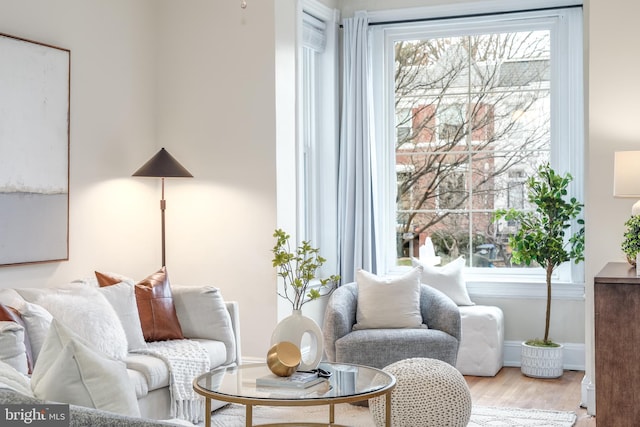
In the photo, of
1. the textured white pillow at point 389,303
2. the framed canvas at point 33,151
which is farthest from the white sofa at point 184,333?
the textured white pillow at point 389,303

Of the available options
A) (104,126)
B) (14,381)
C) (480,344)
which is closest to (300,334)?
(14,381)

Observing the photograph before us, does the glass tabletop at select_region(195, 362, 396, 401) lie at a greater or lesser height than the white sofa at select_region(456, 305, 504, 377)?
greater

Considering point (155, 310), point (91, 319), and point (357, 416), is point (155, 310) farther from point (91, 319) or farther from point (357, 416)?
point (357, 416)

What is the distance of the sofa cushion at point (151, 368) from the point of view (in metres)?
4.18

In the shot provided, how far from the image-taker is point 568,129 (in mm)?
6180

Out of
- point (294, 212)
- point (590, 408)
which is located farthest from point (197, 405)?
point (590, 408)

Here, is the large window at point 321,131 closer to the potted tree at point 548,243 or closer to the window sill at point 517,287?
the window sill at point 517,287

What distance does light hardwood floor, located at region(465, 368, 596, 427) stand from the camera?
5082 millimetres

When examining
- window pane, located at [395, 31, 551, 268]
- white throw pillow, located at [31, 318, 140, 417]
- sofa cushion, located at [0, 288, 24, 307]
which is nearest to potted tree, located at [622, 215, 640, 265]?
window pane, located at [395, 31, 551, 268]

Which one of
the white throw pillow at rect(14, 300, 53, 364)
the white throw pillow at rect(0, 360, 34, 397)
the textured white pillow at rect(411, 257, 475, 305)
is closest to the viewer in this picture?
the white throw pillow at rect(0, 360, 34, 397)

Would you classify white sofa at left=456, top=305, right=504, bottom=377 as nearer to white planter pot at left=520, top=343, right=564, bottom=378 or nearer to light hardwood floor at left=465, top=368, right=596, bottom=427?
light hardwood floor at left=465, top=368, right=596, bottom=427

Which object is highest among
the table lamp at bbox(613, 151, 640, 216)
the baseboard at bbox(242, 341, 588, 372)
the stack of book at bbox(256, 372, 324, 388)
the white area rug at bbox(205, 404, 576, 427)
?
the table lamp at bbox(613, 151, 640, 216)

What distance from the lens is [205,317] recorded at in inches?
194

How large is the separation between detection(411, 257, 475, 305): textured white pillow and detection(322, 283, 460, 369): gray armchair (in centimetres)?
88
